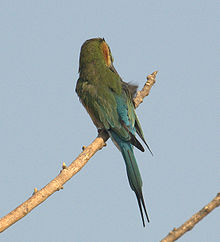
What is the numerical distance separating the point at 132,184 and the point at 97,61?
184cm

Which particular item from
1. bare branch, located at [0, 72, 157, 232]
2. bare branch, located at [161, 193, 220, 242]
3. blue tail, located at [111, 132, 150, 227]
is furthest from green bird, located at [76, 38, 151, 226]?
bare branch, located at [161, 193, 220, 242]

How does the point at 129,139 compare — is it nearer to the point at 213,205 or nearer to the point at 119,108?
the point at 119,108

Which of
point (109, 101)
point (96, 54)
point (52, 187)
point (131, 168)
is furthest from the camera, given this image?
point (96, 54)

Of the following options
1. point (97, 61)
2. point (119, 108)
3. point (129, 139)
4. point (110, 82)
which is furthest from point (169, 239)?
point (97, 61)

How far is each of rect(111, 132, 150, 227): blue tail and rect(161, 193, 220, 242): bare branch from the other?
166 cm

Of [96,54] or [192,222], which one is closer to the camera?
[192,222]

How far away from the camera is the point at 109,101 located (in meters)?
5.02

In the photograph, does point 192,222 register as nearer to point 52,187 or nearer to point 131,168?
point 52,187

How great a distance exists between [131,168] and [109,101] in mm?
896

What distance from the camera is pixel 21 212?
2.84 meters

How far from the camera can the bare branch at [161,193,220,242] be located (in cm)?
209

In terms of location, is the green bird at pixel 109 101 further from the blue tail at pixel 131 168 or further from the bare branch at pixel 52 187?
the bare branch at pixel 52 187

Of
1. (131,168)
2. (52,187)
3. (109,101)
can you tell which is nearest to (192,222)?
(52,187)

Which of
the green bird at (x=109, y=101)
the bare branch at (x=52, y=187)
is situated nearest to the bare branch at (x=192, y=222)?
the bare branch at (x=52, y=187)
